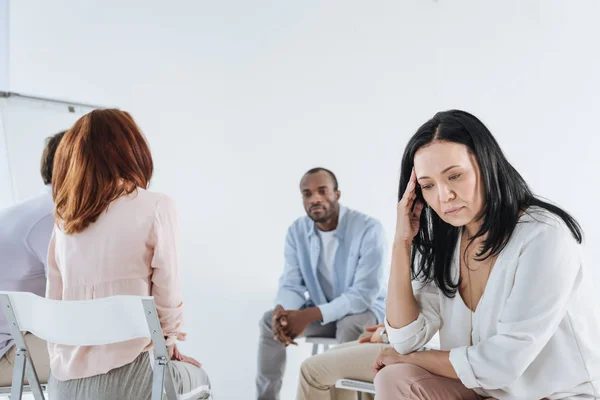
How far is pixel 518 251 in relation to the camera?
60.6 inches

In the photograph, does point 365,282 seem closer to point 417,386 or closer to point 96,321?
point 417,386

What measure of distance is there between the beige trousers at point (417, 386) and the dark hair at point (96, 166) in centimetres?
88

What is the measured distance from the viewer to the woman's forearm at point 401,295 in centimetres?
172

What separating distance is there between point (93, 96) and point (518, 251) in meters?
3.37

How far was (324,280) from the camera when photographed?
346 cm

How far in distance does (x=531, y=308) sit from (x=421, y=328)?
326mm

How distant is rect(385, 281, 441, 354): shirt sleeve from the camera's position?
1.71m

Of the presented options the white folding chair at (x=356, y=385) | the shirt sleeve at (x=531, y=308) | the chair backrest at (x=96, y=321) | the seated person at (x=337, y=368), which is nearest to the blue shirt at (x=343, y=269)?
the seated person at (x=337, y=368)

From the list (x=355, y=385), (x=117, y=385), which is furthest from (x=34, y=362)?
(x=355, y=385)

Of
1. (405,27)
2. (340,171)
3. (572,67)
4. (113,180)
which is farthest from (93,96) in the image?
(572,67)

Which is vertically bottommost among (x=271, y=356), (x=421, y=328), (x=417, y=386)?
(x=271, y=356)

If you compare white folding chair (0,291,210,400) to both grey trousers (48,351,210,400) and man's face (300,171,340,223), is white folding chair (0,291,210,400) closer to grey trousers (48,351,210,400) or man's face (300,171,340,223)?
grey trousers (48,351,210,400)

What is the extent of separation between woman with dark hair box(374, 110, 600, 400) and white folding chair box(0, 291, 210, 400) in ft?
1.85

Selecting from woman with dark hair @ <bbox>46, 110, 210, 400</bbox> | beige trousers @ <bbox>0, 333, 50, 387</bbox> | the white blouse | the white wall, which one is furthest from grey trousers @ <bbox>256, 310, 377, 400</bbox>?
the white blouse
